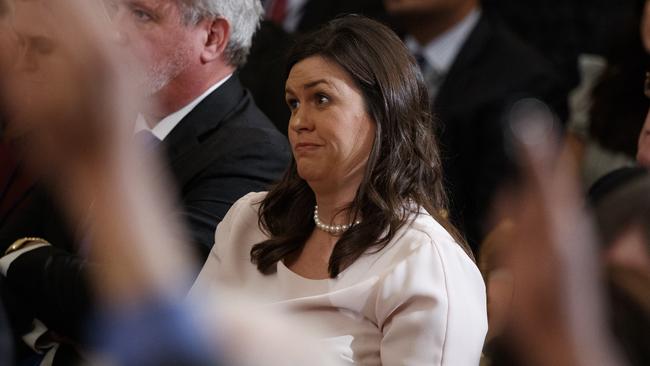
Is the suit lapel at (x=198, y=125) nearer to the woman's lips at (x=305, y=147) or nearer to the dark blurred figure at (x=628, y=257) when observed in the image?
the woman's lips at (x=305, y=147)

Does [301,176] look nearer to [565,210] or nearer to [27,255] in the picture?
[27,255]

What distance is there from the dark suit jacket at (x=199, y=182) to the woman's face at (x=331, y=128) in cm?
34

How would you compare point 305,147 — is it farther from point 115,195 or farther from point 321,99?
point 115,195

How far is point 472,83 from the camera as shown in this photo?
2928 millimetres

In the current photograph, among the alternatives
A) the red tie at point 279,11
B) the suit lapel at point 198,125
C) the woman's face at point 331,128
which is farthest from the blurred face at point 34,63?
the red tie at point 279,11

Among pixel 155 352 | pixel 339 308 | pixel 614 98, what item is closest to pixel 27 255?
pixel 339 308

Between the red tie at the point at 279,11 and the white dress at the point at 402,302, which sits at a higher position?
the white dress at the point at 402,302

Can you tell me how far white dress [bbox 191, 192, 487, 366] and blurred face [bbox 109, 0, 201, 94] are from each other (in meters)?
0.67

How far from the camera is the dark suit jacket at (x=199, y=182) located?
5.99 ft

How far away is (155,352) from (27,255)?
3.87 feet

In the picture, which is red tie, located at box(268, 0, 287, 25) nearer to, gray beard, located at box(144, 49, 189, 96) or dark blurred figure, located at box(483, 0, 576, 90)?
dark blurred figure, located at box(483, 0, 576, 90)

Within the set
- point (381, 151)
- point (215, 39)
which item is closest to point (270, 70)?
point (215, 39)

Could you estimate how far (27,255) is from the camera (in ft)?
6.22

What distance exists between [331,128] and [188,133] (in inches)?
22.4
